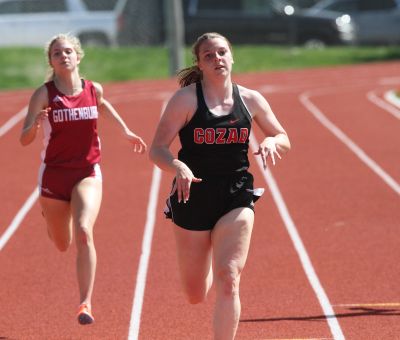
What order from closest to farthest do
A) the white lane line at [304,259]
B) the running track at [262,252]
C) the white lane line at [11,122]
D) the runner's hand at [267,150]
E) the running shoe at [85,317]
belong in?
1. the runner's hand at [267,150]
2. the running shoe at [85,317]
3. the white lane line at [304,259]
4. the running track at [262,252]
5. the white lane line at [11,122]

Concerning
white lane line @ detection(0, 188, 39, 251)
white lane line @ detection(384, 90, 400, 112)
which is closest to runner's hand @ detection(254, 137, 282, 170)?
white lane line @ detection(0, 188, 39, 251)

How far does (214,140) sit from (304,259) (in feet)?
11.2

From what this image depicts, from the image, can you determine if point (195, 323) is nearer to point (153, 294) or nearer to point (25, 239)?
point (153, 294)

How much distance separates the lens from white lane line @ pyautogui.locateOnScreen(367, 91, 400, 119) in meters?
19.1

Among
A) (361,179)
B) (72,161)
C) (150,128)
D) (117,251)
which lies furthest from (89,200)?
(150,128)

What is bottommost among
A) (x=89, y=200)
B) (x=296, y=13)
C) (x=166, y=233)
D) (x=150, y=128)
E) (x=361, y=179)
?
(x=296, y=13)

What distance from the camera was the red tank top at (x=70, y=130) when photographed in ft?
22.8

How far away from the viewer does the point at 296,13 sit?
31281mm

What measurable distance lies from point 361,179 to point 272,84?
12.1 metres

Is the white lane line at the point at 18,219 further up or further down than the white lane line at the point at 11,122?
further up

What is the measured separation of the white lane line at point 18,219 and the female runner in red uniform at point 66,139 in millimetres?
2629

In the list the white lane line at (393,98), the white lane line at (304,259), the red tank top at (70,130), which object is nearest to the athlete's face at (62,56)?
the red tank top at (70,130)

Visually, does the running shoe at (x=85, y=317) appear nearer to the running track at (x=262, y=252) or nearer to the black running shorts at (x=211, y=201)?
the running track at (x=262, y=252)

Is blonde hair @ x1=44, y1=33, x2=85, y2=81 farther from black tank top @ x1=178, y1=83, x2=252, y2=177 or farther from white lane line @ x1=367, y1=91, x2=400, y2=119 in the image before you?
white lane line @ x1=367, y1=91, x2=400, y2=119
